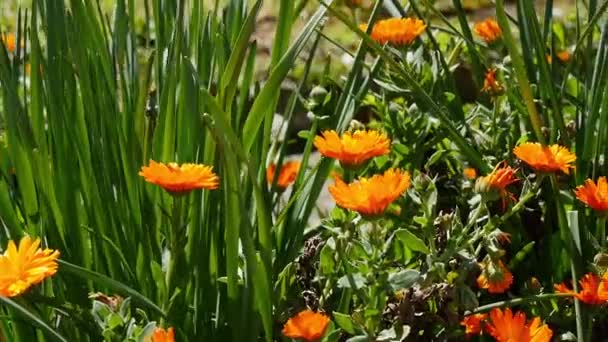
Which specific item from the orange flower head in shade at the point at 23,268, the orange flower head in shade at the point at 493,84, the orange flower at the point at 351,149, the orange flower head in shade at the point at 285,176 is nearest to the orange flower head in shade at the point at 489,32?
the orange flower head in shade at the point at 493,84

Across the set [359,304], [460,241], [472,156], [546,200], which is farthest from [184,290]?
[546,200]

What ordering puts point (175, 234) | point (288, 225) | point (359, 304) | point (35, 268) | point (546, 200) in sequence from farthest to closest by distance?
1. point (546, 200)
2. point (288, 225)
3. point (359, 304)
4. point (175, 234)
5. point (35, 268)

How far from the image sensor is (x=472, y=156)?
139 cm

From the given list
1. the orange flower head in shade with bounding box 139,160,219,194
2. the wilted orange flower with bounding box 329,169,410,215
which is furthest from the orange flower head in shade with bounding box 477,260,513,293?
the orange flower head in shade with bounding box 139,160,219,194

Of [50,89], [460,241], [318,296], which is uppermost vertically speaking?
[50,89]

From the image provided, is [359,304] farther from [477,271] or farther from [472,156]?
[472,156]

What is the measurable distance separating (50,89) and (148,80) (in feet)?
0.37

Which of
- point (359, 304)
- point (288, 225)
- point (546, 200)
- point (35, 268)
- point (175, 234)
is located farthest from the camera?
point (546, 200)

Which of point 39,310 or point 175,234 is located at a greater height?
point 175,234

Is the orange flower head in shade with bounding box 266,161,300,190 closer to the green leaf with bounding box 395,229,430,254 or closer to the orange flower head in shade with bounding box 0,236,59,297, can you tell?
the green leaf with bounding box 395,229,430,254

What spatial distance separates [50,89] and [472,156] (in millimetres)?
544

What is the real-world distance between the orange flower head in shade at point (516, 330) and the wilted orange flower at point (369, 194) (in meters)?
0.21

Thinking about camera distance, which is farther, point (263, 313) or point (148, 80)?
point (148, 80)

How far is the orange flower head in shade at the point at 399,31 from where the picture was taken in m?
1.56
